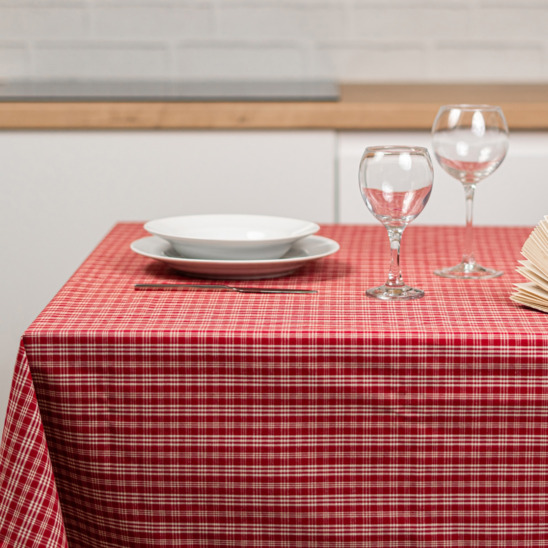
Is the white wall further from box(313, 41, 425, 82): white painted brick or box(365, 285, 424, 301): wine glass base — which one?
box(365, 285, 424, 301): wine glass base

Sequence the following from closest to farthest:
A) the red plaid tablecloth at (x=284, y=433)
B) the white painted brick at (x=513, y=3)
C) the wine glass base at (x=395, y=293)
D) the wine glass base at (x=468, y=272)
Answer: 1. the red plaid tablecloth at (x=284, y=433)
2. the wine glass base at (x=395, y=293)
3. the wine glass base at (x=468, y=272)
4. the white painted brick at (x=513, y=3)

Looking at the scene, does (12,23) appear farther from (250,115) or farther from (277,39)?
(250,115)

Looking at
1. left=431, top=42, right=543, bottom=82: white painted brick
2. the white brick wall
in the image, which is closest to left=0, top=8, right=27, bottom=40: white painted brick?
the white brick wall

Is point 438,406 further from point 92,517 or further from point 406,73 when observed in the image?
point 406,73

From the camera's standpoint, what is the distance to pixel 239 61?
8.33 feet

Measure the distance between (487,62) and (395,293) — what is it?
1.73 metres

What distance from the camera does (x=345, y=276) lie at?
1098 mm

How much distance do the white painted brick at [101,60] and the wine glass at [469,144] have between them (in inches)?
61.4

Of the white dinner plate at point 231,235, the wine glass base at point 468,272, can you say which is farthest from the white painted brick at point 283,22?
the wine glass base at point 468,272

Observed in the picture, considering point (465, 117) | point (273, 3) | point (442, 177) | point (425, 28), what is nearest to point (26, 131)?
point (273, 3)

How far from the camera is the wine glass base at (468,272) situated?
1.09 meters

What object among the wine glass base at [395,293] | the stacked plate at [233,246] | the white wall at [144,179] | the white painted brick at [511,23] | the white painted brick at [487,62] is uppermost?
the white painted brick at [511,23]

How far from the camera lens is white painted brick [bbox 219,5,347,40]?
2.49 meters

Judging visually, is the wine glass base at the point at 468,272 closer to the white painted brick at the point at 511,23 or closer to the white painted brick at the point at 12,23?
the white painted brick at the point at 511,23
